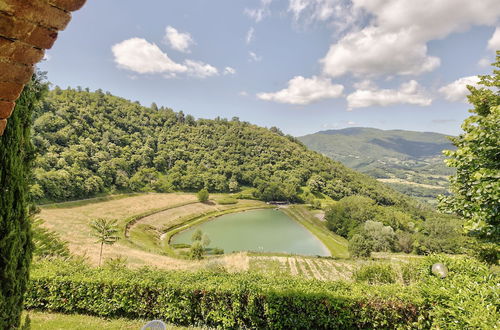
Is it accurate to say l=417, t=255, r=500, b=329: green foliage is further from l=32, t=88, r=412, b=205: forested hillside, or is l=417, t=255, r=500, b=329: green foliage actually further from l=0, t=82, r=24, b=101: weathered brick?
l=32, t=88, r=412, b=205: forested hillside

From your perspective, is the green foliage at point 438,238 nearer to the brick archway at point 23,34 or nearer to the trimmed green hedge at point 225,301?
the trimmed green hedge at point 225,301

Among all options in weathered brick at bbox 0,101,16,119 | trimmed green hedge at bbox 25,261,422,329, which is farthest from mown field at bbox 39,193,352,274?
weathered brick at bbox 0,101,16,119

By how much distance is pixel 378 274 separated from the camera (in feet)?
65.5

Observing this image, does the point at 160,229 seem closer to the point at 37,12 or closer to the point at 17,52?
the point at 17,52

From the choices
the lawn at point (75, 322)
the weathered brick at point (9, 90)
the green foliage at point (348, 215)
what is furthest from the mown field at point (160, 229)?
the weathered brick at point (9, 90)

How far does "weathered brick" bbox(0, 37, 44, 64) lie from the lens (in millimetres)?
2045

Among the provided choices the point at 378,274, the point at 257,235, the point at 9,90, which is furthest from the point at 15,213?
the point at 257,235

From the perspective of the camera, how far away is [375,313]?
9742 millimetres

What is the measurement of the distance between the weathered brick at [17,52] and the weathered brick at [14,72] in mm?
48

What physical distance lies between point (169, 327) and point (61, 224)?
45005 millimetres

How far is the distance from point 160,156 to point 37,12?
10920 cm

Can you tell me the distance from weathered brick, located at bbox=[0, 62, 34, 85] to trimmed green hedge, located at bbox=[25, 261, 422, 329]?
10133 mm

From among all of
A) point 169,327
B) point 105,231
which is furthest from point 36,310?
point 105,231

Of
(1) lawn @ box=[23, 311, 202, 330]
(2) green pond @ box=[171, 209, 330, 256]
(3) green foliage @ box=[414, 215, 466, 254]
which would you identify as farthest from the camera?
(3) green foliage @ box=[414, 215, 466, 254]
